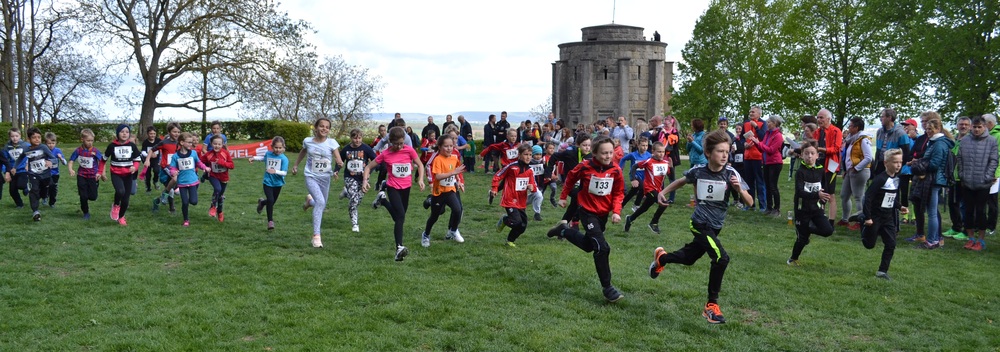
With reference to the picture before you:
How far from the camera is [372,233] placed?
12.4 metres

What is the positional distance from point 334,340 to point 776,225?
9.82 meters

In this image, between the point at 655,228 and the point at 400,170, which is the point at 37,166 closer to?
the point at 400,170

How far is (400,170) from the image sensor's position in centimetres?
1037

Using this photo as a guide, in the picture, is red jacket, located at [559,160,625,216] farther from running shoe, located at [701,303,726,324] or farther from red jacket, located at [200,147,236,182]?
red jacket, located at [200,147,236,182]

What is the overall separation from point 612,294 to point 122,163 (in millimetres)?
9103

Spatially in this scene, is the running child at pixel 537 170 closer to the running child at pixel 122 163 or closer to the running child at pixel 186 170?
the running child at pixel 186 170

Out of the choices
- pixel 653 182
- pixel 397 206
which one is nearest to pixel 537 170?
pixel 653 182

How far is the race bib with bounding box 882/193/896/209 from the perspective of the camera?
956 cm

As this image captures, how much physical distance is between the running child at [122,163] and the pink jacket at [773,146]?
11258mm

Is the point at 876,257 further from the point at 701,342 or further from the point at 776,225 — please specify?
the point at 701,342

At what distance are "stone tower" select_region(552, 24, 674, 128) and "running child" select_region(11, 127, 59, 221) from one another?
39.2 m

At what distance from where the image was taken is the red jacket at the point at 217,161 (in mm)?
13602

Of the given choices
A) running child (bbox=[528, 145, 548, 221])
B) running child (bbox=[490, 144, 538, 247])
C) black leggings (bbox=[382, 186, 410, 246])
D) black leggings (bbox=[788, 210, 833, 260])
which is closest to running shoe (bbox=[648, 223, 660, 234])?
running child (bbox=[528, 145, 548, 221])

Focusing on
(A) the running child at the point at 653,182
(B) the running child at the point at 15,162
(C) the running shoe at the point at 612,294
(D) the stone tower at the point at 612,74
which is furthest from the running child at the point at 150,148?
(D) the stone tower at the point at 612,74
